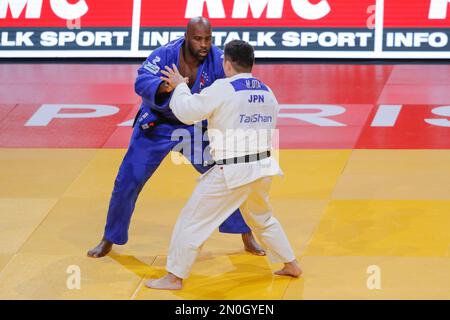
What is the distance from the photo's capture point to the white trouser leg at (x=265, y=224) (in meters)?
7.76

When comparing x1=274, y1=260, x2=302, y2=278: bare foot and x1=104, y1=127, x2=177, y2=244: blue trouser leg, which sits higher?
x1=104, y1=127, x2=177, y2=244: blue trouser leg

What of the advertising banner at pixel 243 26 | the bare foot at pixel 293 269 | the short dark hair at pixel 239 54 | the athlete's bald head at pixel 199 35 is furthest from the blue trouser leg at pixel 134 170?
the advertising banner at pixel 243 26

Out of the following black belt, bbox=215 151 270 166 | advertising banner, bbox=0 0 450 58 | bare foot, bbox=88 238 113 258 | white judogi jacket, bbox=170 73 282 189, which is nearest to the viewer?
white judogi jacket, bbox=170 73 282 189

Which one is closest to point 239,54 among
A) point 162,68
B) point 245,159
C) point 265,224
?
point 245,159

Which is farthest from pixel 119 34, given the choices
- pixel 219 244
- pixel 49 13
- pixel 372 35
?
pixel 219 244

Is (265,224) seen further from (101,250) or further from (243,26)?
(243,26)

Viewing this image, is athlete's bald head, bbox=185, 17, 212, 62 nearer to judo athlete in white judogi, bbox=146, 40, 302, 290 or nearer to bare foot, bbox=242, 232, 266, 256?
judo athlete in white judogi, bbox=146, 40, 302, 290

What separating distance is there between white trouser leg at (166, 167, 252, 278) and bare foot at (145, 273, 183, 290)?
82 mm

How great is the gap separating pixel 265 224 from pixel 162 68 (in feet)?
4.73

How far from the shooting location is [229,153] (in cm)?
761

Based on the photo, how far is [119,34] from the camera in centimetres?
1445

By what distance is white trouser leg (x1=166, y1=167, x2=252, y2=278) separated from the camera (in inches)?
300

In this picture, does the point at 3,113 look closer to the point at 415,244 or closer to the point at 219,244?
the point at 219,244

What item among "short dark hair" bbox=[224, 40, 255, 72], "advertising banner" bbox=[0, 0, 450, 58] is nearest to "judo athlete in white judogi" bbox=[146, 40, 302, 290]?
"short dark hair" bbox=[224, 40, 255, 72]
